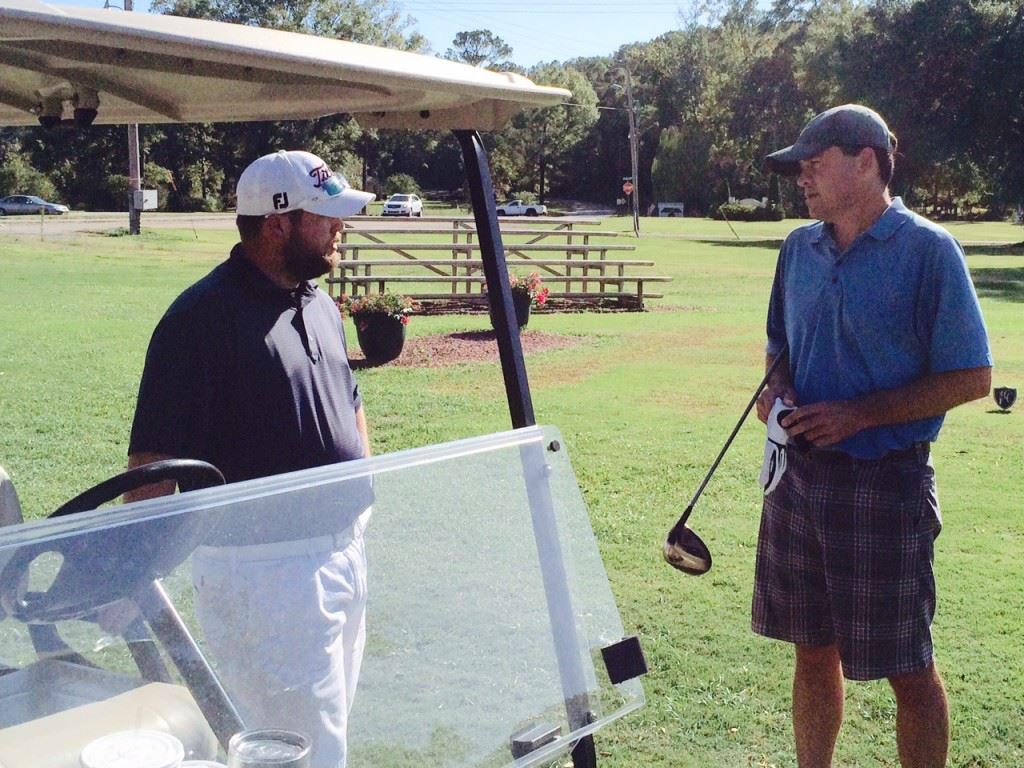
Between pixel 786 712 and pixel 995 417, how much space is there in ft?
21.2

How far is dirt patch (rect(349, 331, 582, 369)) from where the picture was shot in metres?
12.4

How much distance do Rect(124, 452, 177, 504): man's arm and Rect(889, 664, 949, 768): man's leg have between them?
1808 millimetres

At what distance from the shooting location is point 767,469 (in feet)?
10.2

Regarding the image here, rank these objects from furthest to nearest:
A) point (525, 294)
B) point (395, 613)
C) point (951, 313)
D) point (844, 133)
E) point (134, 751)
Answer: point (525, 294)
point (844, 133)
point (951, 313)
point (395, 613)
point (134, 751)

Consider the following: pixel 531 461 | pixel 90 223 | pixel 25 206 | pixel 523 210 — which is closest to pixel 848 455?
pixel 531 461

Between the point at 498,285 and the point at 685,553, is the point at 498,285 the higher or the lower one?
the higher one

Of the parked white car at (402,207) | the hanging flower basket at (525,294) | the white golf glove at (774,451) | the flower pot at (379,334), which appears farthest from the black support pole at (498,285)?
the parked white car at (402,207)

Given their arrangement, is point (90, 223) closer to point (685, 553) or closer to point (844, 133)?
point (685, 553)

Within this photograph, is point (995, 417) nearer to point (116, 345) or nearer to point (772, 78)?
point (116, 345)

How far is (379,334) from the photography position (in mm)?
12219

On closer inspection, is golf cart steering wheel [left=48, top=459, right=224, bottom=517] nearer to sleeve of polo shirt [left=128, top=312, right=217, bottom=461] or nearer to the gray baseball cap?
sleeve of polo shirt [left=128, top=312, right=217, bottom=461]

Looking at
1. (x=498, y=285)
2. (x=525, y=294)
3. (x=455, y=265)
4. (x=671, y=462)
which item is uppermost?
(x=498, y=285)

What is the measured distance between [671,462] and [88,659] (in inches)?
255

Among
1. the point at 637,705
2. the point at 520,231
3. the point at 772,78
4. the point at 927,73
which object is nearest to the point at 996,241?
the point at 927,73
